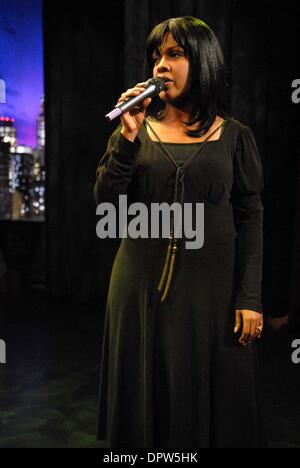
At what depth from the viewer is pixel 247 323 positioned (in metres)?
1.33

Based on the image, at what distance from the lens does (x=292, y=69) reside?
11.1 feet

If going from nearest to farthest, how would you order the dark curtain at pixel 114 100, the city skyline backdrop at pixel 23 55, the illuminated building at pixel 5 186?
the dark curtain at pixel 114 100 → the city skyline backdrop at pixel 23 55 → the illuminated building at pixel 5 186

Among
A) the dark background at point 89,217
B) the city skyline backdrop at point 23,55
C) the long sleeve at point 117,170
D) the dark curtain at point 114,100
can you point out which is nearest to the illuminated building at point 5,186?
the dark background at point 89,217

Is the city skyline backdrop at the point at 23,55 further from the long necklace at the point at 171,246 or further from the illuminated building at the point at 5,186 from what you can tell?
the long necklace at the point at 171,246

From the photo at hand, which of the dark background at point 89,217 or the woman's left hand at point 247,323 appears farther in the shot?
the dark background at point 89,217

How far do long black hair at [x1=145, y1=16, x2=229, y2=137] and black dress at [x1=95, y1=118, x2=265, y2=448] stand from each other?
7cm

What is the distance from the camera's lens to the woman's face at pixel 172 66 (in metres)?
1.24

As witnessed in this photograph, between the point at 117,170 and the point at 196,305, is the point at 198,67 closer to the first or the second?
the point at 117,170

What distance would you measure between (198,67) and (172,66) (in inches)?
2.4

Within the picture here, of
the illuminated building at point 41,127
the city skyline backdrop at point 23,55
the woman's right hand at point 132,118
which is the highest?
the city skyline backdrop at point 23,55

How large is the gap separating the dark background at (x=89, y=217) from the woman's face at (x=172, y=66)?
1311mm

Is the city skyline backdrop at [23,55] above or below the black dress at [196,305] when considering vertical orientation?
above

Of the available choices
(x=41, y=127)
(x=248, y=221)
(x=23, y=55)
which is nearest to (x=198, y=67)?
(x=248, y=221)
